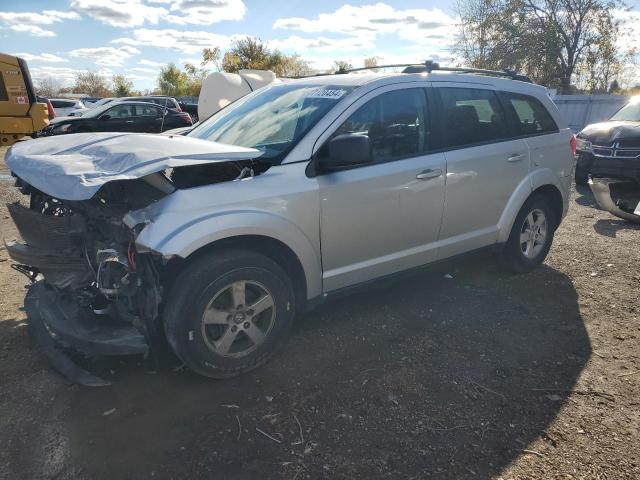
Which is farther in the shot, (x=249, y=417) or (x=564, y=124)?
(x=564, y=124)

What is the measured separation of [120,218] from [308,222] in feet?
3.78

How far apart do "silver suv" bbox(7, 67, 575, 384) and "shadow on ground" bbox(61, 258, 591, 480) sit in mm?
281

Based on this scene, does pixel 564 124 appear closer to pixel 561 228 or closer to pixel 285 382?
pixel 561 228

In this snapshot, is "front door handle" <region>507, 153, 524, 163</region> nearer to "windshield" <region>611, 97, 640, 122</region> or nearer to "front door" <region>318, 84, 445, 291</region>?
"front door" <region>318, 84, 445, 291</region>

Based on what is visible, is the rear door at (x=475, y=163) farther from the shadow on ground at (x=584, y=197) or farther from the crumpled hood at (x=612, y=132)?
the crumpled hood at (x=612, y=132)

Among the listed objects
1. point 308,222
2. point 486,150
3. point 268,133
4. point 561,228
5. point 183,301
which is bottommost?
point 561,228

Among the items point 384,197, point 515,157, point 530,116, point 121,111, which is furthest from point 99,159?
point 121,111

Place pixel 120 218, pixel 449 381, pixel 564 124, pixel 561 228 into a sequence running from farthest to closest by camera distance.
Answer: pixel 561 228 < pixel 564 124 < pixel 449 381 < pixel 120 218

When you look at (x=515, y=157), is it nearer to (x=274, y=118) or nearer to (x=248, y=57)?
(x=274, y=118)

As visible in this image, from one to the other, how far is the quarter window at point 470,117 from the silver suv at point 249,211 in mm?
19

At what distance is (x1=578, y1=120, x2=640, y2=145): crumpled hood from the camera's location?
8.04 m

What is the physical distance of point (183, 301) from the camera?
278 centimetres

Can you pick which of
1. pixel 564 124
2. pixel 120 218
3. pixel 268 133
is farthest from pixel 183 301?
pixel 564 124

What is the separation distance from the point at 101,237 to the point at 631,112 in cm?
949
